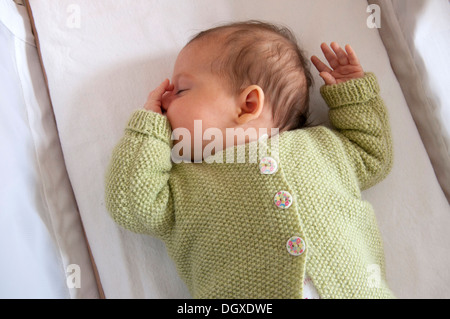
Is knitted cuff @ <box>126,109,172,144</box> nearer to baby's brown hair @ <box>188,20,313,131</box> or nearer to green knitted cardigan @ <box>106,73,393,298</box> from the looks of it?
green knitted cardigan @ <box>106,73,393,298</box>

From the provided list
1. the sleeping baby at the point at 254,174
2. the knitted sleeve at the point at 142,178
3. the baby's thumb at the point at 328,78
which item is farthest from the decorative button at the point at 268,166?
the baby's thumb at the point at 328,78

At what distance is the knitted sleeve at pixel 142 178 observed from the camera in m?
0.94

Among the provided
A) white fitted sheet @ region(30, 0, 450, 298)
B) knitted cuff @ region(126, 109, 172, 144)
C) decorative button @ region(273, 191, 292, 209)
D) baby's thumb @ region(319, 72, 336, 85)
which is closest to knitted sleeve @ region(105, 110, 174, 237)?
knitted cuff @ region(126, 109, 172, 144)

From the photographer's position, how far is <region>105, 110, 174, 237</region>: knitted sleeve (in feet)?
3.08

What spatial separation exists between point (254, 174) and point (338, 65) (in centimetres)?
49

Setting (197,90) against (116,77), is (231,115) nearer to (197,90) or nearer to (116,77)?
(197,90)

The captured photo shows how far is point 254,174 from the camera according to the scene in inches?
37.3

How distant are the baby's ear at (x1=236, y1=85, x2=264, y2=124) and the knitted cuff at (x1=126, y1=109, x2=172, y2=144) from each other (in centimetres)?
19

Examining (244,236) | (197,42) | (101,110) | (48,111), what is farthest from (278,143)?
(48,111)

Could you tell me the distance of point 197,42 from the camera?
105cm

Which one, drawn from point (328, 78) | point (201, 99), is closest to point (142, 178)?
point (201, 99)

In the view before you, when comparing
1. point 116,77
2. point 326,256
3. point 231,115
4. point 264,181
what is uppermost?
point 116,77
